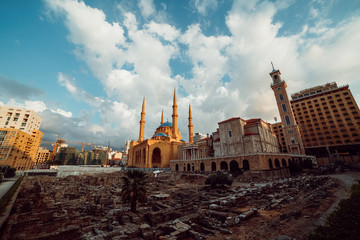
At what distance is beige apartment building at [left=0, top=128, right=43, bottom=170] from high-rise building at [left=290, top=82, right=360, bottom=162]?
335ft

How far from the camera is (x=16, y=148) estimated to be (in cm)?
5322

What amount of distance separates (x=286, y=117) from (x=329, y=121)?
764 inches

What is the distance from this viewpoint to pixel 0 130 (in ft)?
168

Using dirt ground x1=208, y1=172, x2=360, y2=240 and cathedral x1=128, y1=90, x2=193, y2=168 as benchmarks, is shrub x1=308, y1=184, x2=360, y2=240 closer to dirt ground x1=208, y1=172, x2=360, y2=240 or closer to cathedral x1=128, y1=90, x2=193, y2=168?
dirt ground x1=208, y1=172, x2=360, y2=240

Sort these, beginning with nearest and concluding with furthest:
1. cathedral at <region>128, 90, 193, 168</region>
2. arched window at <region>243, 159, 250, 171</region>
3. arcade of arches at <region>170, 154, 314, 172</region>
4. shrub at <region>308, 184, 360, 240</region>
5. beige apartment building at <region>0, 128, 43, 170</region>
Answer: shrub at <region>308, 184, 360, 240</region>
arcade of arches at <region>170, 154, 314, 172</region>
arched window at <region>243, 159, 250, 171</region>
beige apartment building at <region>0, 128, 43, 170</region>
cathedral at <region>128, 90, 193, 168</region>

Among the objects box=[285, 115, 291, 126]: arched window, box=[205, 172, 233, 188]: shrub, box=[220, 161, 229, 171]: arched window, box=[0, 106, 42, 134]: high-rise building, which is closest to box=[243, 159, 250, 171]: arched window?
box=[220, 161, 229, 171]: arched window

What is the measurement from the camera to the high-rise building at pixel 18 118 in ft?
185

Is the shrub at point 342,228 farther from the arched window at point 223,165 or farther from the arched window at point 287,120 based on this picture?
the arched window at point 287,120

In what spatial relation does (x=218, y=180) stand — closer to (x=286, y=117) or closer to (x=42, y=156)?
(x=286, y=117)

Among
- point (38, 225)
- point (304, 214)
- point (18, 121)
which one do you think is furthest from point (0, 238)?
point (18, 121)

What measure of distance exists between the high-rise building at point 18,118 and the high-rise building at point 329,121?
108m

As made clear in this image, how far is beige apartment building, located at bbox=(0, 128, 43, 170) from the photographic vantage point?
5012cm

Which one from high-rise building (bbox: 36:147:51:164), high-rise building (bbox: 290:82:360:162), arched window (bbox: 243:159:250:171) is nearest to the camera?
arched window (bbox: 243:159:250:171)

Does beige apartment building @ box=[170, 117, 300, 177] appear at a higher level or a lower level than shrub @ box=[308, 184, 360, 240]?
higher
